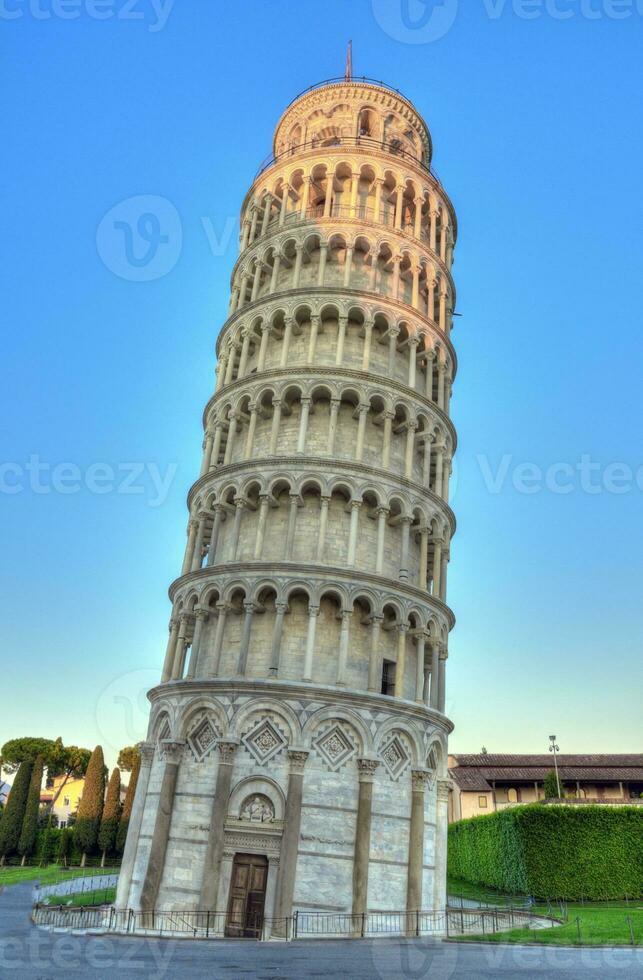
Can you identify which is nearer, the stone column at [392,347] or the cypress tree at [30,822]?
the stone column at [392,347]

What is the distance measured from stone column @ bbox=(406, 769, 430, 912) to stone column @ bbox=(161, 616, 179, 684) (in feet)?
36.0

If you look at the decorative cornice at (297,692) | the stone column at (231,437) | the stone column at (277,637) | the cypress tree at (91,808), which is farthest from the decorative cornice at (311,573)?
the cypress tree at (91,808)

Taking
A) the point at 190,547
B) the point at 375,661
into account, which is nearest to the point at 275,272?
the point at 190,547

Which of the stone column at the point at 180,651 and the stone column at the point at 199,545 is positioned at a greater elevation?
the stone column at the point at 199,545

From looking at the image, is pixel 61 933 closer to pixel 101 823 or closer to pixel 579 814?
pixel 579 814

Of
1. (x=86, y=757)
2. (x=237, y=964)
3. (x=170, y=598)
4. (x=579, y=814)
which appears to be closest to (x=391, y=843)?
(x=237, y=964)

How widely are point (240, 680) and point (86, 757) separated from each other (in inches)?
2870

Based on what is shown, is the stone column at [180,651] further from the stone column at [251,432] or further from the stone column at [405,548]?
the stone column at [405,548]

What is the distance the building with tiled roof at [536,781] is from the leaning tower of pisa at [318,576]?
132 feet

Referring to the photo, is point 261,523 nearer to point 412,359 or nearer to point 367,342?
point 367,342

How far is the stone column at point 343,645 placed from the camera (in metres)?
28.2

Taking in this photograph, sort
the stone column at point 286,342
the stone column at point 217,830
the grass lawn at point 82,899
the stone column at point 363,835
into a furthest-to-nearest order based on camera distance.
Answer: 1. the stone column at point 286,342
2. the grass lawn at point 82,899
3. the stone column at point 363,835
4. the stone column at point 217,830

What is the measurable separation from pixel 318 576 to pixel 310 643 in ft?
8.78

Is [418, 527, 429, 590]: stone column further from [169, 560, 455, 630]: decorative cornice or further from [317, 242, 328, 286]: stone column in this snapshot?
[317, 242, 328, 286]: stone column
